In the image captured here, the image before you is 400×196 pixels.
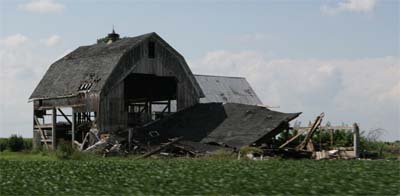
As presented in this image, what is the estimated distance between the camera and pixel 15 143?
49.2 m

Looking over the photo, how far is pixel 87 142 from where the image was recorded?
4175cm

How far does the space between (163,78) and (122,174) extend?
2587cm

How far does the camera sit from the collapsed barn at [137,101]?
38.3 meters

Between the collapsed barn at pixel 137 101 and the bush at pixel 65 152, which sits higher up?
the collapsed barn at pixel 137 101

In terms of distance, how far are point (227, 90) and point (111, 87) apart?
1657 centimetres

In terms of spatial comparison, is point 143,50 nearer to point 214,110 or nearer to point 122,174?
point 214,110

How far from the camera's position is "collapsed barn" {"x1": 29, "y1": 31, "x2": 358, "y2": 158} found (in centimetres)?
3831

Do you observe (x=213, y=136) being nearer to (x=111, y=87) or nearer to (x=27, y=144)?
(x=111, y=87)

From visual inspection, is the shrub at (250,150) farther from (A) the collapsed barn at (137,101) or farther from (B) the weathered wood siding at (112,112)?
(B) the weathered wood siding at (112,112)

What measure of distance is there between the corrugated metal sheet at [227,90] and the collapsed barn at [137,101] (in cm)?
630

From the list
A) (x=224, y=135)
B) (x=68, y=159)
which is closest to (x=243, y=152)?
(x=224, y=135)

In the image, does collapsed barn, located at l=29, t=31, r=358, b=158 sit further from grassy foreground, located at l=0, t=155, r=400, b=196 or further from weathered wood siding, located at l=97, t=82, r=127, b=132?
grassy foreground, located at l=0, t=155, r=400, b=196

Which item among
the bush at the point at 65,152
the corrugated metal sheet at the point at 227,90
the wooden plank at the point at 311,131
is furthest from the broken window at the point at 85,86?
the wooden plank at the point at 311,131

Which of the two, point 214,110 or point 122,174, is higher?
point 214,110
